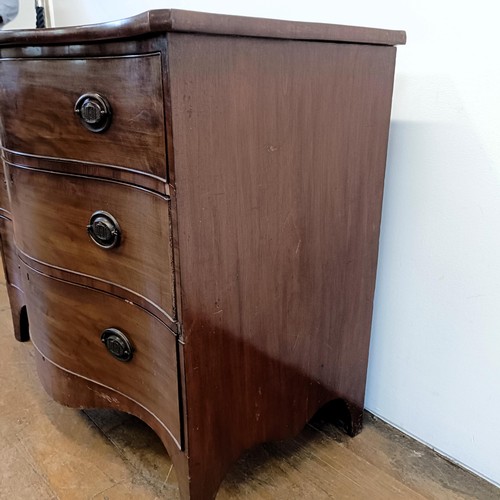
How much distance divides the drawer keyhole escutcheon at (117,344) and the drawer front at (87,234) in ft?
0.33

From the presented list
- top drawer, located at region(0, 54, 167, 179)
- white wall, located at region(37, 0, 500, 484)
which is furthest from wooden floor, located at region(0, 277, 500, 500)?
top drawer, located at region(0, 54, 167, 179)

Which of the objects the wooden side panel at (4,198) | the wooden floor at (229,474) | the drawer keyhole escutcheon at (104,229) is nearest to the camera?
the drawer keyhole escutcheon at (104,229)

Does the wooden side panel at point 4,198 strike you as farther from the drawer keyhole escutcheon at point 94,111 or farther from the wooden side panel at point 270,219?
the wooden side panel at point 270,219

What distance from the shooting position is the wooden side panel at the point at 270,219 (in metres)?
0.71

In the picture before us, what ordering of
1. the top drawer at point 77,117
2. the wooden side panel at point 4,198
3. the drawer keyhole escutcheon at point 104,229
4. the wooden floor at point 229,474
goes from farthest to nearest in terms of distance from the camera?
1. the wooden side panel at point 4,198
2. the wooden floor at point 229,474
3. the drawer keyhole escutcheon at point 104,229
4. the top drawer at point 77,117

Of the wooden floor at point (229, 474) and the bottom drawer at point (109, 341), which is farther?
the wooden floor at point (229, 474)

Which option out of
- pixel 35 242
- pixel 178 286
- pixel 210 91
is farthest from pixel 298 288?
pixel 35 242

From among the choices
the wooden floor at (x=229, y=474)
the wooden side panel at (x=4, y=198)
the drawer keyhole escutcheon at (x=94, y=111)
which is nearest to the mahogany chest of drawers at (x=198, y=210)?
the drawer keyhole escutcheon at (x=94, y=111)

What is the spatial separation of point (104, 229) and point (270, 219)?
27 cm

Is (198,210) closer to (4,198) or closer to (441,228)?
(441,228)

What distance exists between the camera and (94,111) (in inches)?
29.4

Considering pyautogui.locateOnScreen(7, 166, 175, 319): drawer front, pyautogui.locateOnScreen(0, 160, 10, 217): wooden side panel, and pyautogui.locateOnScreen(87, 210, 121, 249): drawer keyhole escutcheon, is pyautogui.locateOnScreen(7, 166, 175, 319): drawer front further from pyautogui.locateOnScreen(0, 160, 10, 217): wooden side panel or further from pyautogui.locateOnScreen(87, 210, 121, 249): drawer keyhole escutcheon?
pyautogui.locateOnScreen(0, 160, 10, 217): wooden side panel

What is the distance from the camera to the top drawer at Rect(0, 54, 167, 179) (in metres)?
0.69

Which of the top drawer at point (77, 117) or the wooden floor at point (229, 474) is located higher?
the top drawer at point (77, 117)
